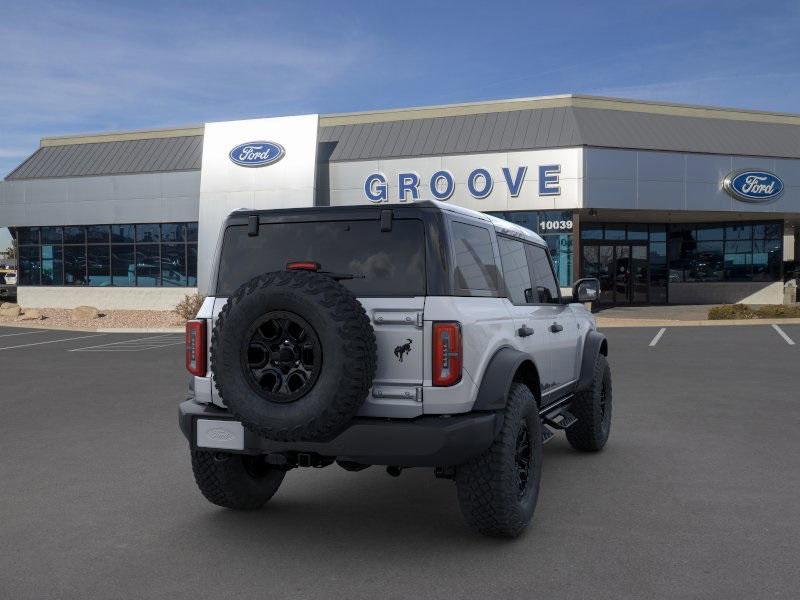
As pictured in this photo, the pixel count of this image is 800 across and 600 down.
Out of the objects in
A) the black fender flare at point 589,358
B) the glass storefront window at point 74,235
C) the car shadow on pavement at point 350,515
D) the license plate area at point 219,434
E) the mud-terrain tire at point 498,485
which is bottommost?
the car shadow on pavement at point 350,515

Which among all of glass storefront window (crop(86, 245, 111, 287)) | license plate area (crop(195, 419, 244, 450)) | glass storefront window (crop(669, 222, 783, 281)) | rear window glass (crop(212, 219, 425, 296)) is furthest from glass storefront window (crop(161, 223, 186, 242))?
license plate area (crop(195, 419, 244, 450))

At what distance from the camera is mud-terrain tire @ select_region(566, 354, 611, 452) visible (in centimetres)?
677

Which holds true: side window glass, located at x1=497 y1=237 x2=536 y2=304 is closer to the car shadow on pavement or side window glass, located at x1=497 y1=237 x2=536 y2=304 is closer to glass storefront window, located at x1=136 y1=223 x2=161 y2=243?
the car shadow on pavement

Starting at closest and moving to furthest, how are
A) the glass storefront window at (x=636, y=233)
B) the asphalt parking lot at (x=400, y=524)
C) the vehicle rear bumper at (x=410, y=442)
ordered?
the asphalt parking lot at (x=400, y=524) → the vehicle rear bumper at (x=410, y=442) → the glass storefront window at (x=636, y=233)

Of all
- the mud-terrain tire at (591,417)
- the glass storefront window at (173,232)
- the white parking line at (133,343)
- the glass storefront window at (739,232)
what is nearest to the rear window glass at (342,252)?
the mud-terrain tire at (591,417)

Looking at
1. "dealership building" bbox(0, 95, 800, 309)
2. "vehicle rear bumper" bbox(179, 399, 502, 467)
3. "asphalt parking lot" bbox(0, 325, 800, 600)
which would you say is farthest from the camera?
"dealership building" bbox(0, 95, 800, 309)

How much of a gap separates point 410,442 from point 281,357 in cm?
81

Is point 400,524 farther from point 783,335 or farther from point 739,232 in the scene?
point 739,232

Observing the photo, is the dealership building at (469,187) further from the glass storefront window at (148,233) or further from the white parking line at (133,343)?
the white parking line at (133,343)

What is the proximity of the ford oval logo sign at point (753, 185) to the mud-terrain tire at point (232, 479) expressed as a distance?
27.1 m

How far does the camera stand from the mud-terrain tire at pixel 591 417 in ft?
22.2

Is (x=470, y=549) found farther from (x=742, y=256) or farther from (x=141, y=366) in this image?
(x=742, y=256)

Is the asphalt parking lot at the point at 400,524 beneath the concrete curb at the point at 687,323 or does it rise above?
beneath

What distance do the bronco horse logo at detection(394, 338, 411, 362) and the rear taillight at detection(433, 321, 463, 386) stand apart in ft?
0.47
